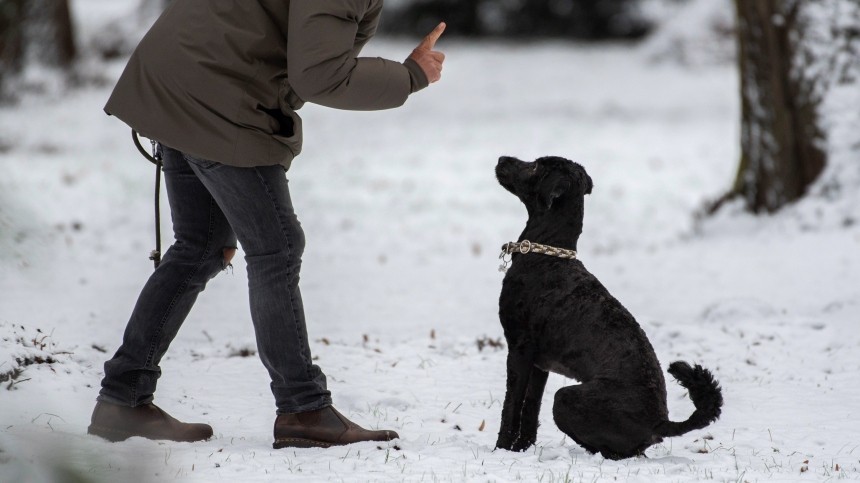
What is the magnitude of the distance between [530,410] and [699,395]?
2.27 feet

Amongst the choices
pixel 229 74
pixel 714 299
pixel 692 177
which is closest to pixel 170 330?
pixel 229 74

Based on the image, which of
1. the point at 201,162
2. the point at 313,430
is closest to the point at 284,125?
the point at 201,162

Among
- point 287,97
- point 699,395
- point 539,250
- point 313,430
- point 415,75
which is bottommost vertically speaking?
point 313,430

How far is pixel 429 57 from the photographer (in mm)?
3609

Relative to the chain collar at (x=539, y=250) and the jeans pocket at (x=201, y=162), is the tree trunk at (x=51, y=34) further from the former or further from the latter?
the chain collar at (x=539, y=250)

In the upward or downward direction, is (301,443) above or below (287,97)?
below

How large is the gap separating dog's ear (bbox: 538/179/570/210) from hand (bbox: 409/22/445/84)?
24.1 inches

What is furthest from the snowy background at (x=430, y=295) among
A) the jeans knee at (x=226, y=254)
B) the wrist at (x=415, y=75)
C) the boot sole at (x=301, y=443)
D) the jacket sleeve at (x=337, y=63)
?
the wrist at (x=415, y=75)

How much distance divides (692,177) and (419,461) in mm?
10426

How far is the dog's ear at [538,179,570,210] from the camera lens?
3756mm

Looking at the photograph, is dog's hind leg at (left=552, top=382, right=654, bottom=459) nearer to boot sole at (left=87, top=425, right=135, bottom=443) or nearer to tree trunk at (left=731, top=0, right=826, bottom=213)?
boot sole at (left=87, top=425, right=135, bottom=443)

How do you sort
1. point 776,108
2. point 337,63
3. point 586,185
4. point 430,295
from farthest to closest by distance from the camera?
1. point 776,108
2. point 430,295
3. point 586,185
4. point 337,63

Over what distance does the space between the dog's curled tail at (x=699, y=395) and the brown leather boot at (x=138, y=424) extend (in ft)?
6.13

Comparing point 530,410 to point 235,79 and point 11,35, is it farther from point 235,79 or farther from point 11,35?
point 11,35
